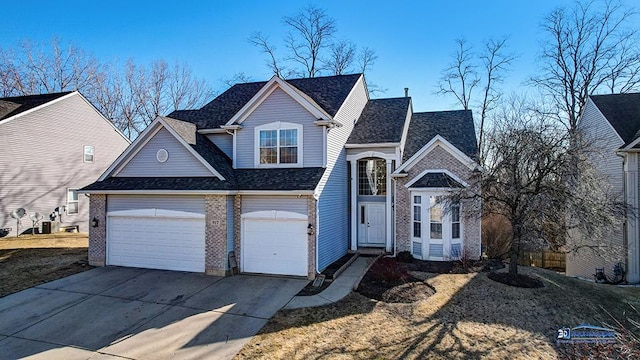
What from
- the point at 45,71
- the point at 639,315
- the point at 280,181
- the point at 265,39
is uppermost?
the point at 265,39

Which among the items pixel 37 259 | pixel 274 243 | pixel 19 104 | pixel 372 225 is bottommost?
pixel 37 259

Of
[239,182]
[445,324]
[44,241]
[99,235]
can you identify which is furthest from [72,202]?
[445,324]

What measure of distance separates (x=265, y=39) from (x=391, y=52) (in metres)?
15.1

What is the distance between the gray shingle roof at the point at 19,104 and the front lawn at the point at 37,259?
23.7ft

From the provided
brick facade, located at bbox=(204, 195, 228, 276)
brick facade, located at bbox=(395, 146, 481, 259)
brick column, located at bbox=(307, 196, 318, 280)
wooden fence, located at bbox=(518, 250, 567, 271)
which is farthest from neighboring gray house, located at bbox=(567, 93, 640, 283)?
brick facade, located at bbox=(204, 195, 228, 276)

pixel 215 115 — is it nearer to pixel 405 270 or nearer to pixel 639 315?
pixel 405 270

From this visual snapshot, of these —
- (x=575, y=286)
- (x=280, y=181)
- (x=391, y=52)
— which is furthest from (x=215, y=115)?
(x=575, y=286)

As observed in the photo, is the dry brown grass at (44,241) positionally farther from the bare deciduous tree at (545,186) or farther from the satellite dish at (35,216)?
the bare deciduous tree at (545,186)

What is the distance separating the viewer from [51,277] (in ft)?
41.8

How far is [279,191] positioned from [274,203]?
685mm

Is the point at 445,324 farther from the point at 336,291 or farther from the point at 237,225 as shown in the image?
the point at 237,225

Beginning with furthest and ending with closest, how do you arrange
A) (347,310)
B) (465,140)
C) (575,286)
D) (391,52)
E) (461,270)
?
1. (391,52)
2. (465,140)
3. (461,270)
4. (575,286)
5. (347,310)

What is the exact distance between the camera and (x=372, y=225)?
667 inches

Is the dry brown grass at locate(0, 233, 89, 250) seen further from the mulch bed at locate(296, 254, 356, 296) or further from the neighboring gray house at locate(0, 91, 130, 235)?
the mulch bed at locate(296, 254, 356, 296)
